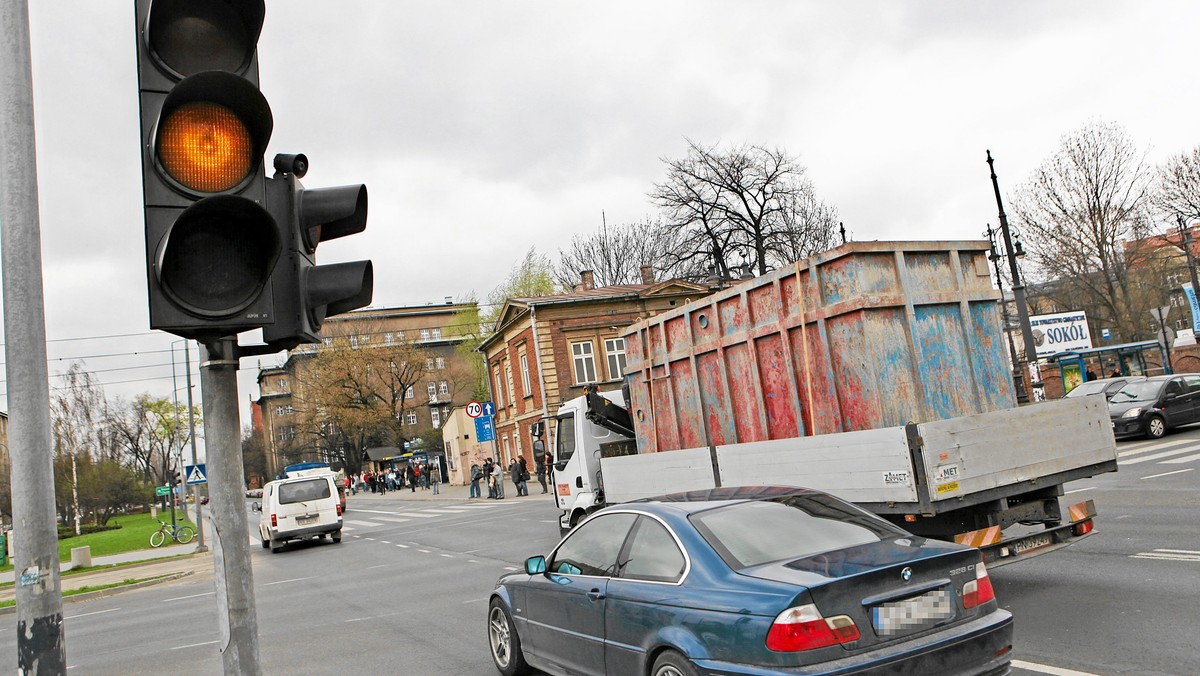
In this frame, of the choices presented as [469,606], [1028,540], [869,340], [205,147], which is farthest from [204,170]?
[469,606]

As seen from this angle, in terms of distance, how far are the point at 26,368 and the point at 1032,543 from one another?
724 cm

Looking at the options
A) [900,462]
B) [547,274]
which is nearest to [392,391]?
[547,274]

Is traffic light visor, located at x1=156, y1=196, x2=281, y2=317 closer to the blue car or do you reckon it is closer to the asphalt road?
the blue car

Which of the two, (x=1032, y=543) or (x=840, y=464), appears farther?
(x=840, y=464)

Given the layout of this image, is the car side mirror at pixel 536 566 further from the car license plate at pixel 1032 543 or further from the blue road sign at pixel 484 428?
the blue road sign at pixel 484 428

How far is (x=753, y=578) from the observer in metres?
4.30

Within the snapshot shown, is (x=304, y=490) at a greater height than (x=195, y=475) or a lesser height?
lesser

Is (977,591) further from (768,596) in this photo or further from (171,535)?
(171,535)

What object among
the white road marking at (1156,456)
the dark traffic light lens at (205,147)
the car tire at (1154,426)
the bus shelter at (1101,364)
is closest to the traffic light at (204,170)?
the dark traffic light lens at (205,147)

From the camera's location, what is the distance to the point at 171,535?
3231cm

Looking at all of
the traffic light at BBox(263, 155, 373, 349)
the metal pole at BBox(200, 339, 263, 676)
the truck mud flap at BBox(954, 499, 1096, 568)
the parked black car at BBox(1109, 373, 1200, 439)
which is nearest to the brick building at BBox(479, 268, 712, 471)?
the parked black car at BBox(1109, 373, 1200, 439)

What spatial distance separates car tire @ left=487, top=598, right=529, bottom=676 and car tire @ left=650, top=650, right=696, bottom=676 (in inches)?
81.7

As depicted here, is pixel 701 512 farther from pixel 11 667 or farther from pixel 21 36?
pixel 11 667

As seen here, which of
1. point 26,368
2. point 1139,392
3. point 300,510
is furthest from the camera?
point 1139,392
